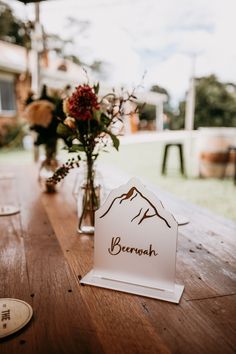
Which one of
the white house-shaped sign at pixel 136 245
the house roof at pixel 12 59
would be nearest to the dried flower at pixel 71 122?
the white house-shaped sign at pixel 136 245

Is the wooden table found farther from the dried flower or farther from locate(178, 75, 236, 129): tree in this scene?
locate(178, 75, 236, 129): tree

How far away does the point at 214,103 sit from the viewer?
18.8 feet

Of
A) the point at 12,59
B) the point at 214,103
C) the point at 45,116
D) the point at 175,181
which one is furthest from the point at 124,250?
the point at 12,59

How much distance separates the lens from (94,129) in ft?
3.30

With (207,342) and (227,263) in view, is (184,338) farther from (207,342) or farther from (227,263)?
(227,263)

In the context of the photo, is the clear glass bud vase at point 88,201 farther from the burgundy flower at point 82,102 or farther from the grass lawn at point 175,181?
the grass lawn at point 175,181

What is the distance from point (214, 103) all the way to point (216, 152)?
1.30m

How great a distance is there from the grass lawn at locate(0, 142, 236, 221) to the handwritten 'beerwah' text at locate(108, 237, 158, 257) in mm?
1658

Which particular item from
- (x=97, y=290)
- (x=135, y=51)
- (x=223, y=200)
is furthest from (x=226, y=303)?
(x=223, y=200)

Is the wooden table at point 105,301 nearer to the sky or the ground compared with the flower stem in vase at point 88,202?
nearer to the ground

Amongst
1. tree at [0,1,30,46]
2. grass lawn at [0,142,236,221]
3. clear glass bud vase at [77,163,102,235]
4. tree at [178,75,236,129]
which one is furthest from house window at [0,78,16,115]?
clear glass bud vase at [77,163,102,235]

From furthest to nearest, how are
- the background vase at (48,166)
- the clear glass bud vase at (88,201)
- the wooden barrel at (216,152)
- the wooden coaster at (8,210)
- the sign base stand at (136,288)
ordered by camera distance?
the wooden barrel at (216,152) → the background vase at (48,166) → the wooden coaster at (8,210) → the clear glass bud vase at (88,201) → the sign base stand at (136,288)

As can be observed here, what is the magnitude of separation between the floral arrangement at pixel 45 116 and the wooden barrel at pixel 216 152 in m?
3.71

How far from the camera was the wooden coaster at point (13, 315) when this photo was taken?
22.4 inches
